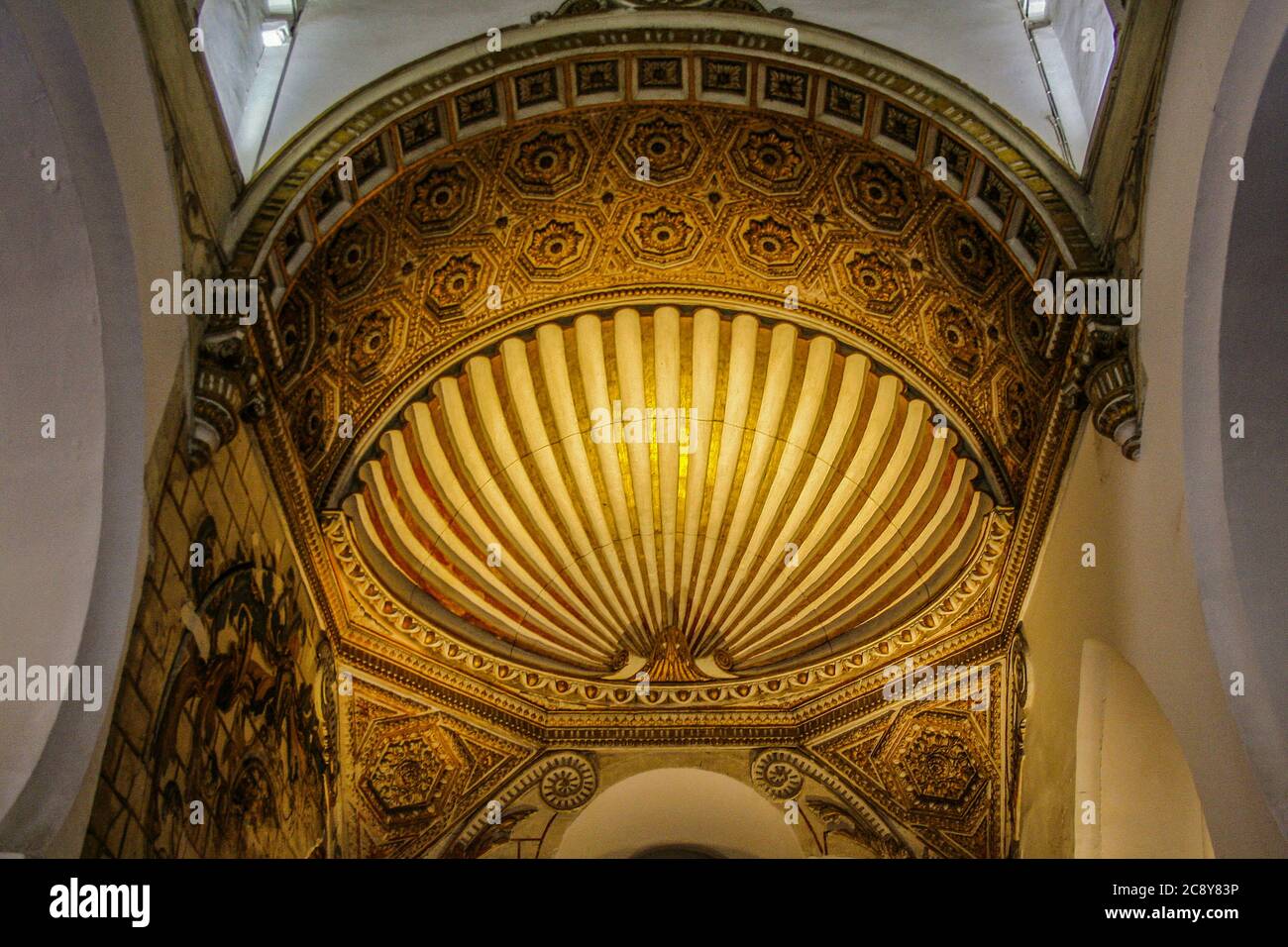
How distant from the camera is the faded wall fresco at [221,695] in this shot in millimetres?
6801

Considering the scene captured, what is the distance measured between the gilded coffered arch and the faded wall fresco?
404 mm

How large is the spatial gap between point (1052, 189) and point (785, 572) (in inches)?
164

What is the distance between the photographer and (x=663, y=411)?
1099 centimetres

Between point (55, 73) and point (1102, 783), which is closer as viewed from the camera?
point (55, 73)

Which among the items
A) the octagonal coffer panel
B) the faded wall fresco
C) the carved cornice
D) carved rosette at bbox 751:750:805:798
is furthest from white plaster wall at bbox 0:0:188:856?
carved rosette at bbox 751:750:805:798

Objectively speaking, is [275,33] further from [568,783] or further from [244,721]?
[568,783]

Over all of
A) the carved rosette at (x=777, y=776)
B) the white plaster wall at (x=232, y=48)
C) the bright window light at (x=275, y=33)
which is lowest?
the carved rosette at (x=777, y=776)

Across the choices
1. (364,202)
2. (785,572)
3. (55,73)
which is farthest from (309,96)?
(785,572)

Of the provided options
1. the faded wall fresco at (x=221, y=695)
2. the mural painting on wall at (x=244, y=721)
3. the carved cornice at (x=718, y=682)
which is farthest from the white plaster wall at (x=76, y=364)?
the carved cornice at (x=718, y=682)

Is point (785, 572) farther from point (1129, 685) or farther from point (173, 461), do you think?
point (173, 461)

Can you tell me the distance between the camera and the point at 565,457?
1119cm

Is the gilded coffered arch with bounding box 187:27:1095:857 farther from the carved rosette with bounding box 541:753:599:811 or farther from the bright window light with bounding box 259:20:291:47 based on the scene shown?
the bright window light with bounding box 259:20:291:47

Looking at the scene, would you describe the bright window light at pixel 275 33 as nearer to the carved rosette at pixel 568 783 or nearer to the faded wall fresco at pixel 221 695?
the faded wall fresco at pixel 221 695

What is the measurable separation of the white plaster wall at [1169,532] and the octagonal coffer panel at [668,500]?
5.85 ft
